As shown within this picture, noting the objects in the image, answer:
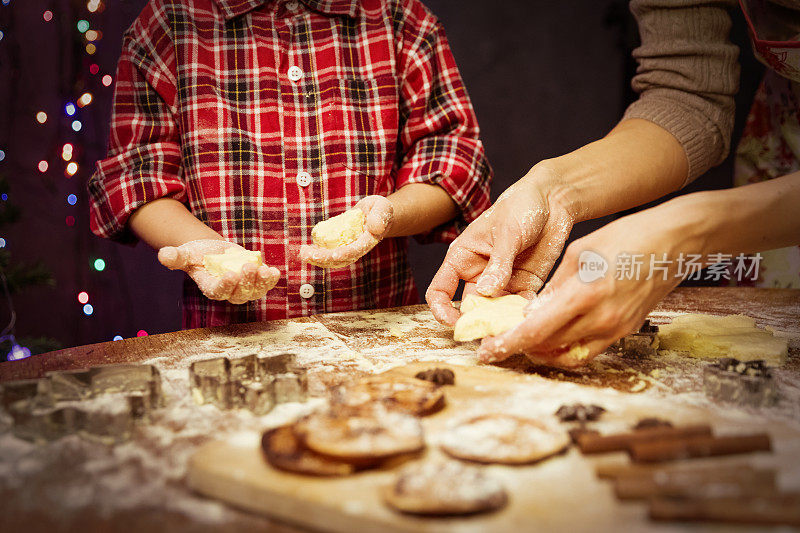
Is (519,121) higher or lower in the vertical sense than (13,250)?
higher

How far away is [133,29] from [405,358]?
1353 millimetres

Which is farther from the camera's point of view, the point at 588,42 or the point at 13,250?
the point at 588,42

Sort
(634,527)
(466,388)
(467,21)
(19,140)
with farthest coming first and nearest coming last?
(467,21) < (19,140) < (466,388) < (634,527)

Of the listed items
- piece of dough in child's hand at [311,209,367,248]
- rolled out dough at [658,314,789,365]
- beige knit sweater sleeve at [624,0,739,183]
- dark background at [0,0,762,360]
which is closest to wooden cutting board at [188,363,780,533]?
rolled out dough at [658,314,789,365]

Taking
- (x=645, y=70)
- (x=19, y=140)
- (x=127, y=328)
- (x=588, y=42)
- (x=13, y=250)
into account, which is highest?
(x=588, y=42)

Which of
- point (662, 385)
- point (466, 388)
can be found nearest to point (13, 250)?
point (466, 388)

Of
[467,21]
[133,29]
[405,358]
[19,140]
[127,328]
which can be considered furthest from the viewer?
[467,21]

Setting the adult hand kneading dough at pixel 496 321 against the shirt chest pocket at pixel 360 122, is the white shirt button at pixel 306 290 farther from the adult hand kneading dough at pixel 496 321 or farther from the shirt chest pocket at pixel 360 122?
the adult hand kneading dough at pixel 496 321

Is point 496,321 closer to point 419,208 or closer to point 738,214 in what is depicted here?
point 738,214

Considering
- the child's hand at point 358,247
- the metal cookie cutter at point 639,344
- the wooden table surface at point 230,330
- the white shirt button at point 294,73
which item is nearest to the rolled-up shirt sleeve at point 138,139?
the white shirt button at point 294,73

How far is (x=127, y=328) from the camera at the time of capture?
11.3ft

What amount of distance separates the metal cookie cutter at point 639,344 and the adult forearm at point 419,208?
28.1 inches

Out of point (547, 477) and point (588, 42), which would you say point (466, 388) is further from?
point (588, 42)

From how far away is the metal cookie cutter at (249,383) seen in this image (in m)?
1.07
